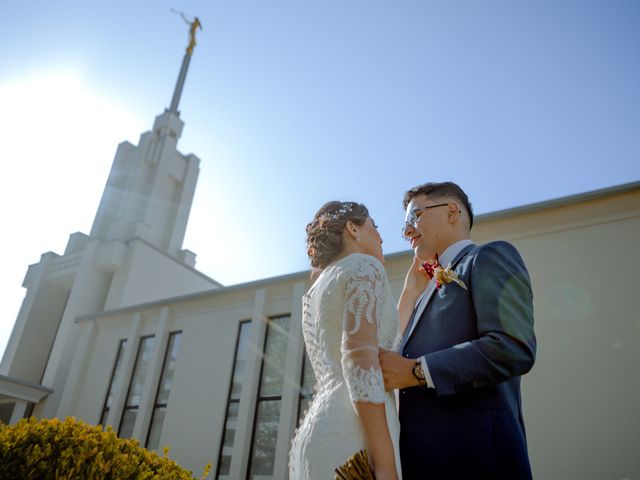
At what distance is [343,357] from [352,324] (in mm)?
149

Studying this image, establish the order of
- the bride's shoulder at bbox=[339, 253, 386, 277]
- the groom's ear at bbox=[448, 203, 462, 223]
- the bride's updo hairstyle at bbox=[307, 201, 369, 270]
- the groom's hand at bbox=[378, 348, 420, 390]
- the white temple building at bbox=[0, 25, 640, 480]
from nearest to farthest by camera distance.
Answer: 1. the groom's hand at bbox=[378, 348, 420, 390]
2. the bride's shoulder at bbox=[339, 253, 386, 277]
3. the bride's updo hairstyle at bbox=[307, 201, 369, 270]
4. the groom's ear at bbox=[448, 203, 462, 223]
5. the white temple building at bbox=[0, 25, 640, 480]

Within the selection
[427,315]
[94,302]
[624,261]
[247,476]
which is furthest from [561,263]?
[94,302]

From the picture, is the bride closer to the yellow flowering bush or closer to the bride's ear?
the bride's ear

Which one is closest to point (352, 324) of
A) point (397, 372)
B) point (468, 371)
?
point (397, 372)

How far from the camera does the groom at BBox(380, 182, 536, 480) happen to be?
6.57 feet

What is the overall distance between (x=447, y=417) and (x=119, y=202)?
87.5 feet

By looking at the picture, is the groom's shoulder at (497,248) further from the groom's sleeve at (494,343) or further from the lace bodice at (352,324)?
the lace bodice at (352,324)

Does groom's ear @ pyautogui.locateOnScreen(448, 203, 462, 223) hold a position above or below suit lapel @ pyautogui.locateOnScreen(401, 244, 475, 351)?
above

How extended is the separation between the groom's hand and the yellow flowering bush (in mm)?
3536

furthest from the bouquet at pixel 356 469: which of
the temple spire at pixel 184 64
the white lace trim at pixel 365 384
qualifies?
the temple spire at pixel 184 64

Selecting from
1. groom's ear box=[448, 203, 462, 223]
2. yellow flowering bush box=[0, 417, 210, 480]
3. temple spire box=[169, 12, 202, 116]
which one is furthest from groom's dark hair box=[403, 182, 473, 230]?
temple spire box=[169, 12, 202, 116]

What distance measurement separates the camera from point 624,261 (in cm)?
900

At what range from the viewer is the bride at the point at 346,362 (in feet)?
6.68

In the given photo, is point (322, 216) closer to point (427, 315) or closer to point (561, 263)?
point (427, 315)
